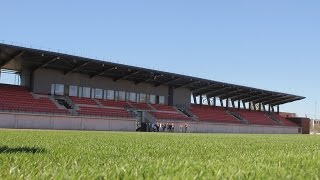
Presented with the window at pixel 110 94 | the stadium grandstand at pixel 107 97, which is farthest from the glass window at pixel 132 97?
the window at pixel 110 94

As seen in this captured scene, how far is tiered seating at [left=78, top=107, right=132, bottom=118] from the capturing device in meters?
52.3

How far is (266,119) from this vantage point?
87.1m

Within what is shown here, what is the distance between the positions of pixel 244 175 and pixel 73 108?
50161mm

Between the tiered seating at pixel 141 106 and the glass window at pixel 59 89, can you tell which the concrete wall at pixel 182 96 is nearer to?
the tiered seating at pixel 141 106

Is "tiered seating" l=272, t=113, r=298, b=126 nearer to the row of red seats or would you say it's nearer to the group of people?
the row of red seats

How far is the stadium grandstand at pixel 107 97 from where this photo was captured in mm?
47844

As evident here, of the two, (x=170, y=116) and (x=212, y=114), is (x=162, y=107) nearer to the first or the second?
(x=170, y=116)

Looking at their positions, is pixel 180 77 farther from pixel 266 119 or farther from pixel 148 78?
pixel 266 119

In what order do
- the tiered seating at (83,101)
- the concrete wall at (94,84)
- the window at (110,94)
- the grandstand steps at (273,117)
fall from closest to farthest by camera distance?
the concrete wall at (94,84) < the tiered seating at (83,101) < the window at (110,94) < the grandstand steps at (273,117)

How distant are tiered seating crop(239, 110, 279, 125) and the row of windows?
19.9m

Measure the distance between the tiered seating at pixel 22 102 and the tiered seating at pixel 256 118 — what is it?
4115 centimetres

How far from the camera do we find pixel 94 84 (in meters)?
60.4

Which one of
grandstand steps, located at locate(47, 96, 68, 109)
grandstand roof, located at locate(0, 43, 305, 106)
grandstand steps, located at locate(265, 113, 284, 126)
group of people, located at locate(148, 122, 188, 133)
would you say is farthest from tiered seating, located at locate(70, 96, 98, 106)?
grandstand steps, located at locate(265, 113, 284, 126)

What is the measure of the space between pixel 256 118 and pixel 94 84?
36.8 metres
